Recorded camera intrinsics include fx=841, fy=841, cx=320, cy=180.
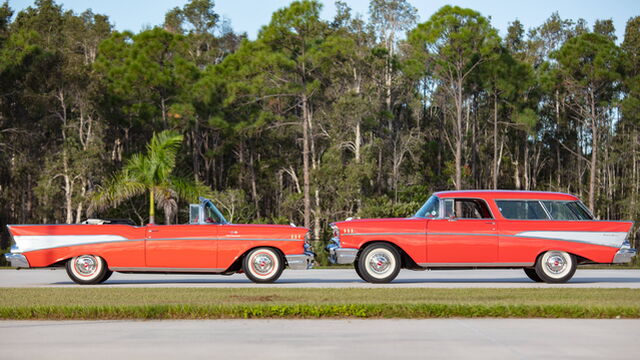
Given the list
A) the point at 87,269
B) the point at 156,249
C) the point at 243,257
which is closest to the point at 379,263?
Result: the point at 243,257

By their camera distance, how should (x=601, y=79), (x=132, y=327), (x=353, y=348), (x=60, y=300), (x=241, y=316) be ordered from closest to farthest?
(x=353, y=348) → (x=132, y=327) → (x=241, y=316) → (x=60, y=300) → (x=601, y=79)

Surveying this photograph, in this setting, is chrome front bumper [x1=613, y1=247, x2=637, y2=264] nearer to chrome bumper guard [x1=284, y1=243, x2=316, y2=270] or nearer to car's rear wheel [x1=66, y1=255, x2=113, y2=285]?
chrome bumper guard [x1=284, y1=243, x2=316, y2=270]

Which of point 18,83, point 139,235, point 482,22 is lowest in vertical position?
point 139,235

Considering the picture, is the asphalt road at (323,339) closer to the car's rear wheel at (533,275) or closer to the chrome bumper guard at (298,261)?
the chrome bumper guard at (298,261)

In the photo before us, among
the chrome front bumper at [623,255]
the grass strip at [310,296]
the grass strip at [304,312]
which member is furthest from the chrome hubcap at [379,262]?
the grass strip at [304,312]

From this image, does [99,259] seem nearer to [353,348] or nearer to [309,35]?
[353,348]

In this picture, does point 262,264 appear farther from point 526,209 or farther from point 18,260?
point 526,209

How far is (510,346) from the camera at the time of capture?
8.09m

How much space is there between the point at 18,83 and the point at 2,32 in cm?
306

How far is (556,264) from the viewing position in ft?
53.0

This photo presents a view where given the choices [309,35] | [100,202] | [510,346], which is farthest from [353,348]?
[309,35]

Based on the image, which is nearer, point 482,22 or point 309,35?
point 309,35

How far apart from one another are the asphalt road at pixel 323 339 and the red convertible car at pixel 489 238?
222 inches

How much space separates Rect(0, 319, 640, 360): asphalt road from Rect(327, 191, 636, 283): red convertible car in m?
5.64
